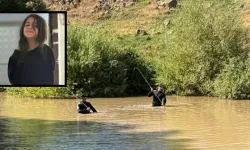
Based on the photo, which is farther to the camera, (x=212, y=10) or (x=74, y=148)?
(x=212, y=10)

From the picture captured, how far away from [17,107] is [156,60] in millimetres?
12284

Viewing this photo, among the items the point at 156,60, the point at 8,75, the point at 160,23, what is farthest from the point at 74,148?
the point at 160,23

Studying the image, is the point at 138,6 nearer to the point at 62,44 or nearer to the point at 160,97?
the point at 160,97

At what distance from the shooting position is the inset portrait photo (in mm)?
9891

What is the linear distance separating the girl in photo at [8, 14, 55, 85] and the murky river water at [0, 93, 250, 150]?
24.0 feet

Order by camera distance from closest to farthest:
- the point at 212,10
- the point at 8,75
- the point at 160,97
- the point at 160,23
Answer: the point at 8,75 < the point at 160,97 < the point at 212,10 < the point at 160,23

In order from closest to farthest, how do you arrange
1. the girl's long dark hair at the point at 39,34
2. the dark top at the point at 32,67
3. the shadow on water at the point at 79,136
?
the dark top at the point at 32,67, the girl's long dark hair at the point at 39,34, the shadow on water at the point at 79,136

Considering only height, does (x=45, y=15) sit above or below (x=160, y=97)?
above

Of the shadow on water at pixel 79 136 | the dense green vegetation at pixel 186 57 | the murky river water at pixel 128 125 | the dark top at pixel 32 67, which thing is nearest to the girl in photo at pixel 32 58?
the dark top at pixel 32 67

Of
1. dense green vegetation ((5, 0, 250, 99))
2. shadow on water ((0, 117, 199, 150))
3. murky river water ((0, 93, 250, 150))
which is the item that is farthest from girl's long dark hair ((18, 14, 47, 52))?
dense green vegetation ((5, 0, 250, 99))

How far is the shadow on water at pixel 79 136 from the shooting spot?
17.5 m

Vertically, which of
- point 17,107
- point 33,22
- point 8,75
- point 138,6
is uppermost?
point 138,6

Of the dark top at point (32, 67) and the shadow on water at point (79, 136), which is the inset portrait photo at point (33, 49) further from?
the shadow on water at point (79, 136)

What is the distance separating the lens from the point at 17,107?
31.5 m
